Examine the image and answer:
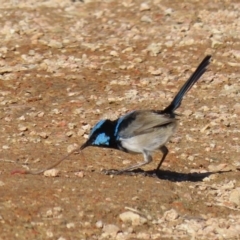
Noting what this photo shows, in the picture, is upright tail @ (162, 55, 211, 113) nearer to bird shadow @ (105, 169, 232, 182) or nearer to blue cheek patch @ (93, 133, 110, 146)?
bird shadow @ (105, 169, 232, 182)

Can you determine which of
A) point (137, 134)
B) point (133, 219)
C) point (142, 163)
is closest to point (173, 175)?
point (142, 163)

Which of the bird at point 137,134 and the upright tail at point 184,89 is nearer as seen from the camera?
the bird at point 137,134

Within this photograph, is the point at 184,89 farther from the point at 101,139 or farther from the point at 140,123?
the point at 101,139

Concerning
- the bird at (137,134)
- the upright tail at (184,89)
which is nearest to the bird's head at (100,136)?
the bird at (137,134)

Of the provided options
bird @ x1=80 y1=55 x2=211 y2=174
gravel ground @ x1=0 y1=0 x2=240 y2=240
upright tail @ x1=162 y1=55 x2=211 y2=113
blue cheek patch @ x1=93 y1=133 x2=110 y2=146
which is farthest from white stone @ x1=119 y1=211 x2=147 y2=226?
upright tail @ x1=162 y1=55 x2=211 y2=113

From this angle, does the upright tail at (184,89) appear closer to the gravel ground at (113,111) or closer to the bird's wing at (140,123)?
the bird's wing at (140,123)

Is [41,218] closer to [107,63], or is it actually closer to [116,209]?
[116,209]

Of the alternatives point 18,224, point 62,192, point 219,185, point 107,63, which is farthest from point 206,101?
point 18,224
